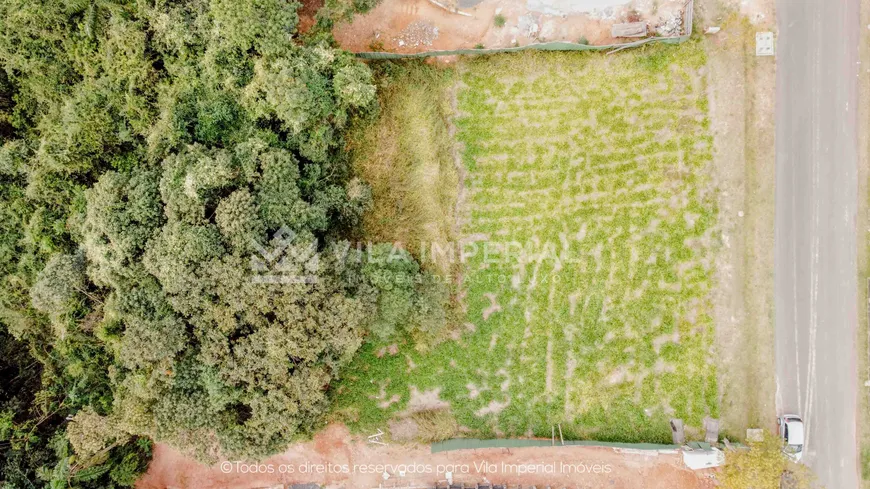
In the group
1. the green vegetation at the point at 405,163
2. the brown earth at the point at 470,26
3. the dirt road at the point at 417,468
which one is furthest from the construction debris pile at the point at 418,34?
the dirt road at the point at 417,468

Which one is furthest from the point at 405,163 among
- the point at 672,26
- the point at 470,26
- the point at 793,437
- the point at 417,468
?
the point at 793,437

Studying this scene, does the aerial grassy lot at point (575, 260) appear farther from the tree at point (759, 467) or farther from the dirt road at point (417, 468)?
the tree at point (759, 467)

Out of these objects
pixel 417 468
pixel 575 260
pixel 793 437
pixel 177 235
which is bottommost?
pixel 417 468

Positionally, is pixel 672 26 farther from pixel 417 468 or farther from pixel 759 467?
pixel 417 468

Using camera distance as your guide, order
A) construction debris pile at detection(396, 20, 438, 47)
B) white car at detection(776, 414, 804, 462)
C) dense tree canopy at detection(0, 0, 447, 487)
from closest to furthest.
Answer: dense tree canopy at detection(0, 0, 447, 487) < white car at detection(776, 414, 804, 462) < construction debris pile at detection(396, 20, 438, 47)

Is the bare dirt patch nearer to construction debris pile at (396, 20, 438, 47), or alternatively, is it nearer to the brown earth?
the brown earth

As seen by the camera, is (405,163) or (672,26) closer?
(672,26)

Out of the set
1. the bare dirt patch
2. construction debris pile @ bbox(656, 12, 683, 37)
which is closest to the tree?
the bare dirt patch

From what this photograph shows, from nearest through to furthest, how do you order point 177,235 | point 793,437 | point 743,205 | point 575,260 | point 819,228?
point 177,235 < point 793,437 < point 819,228 < point 743,205 < point 575,260
